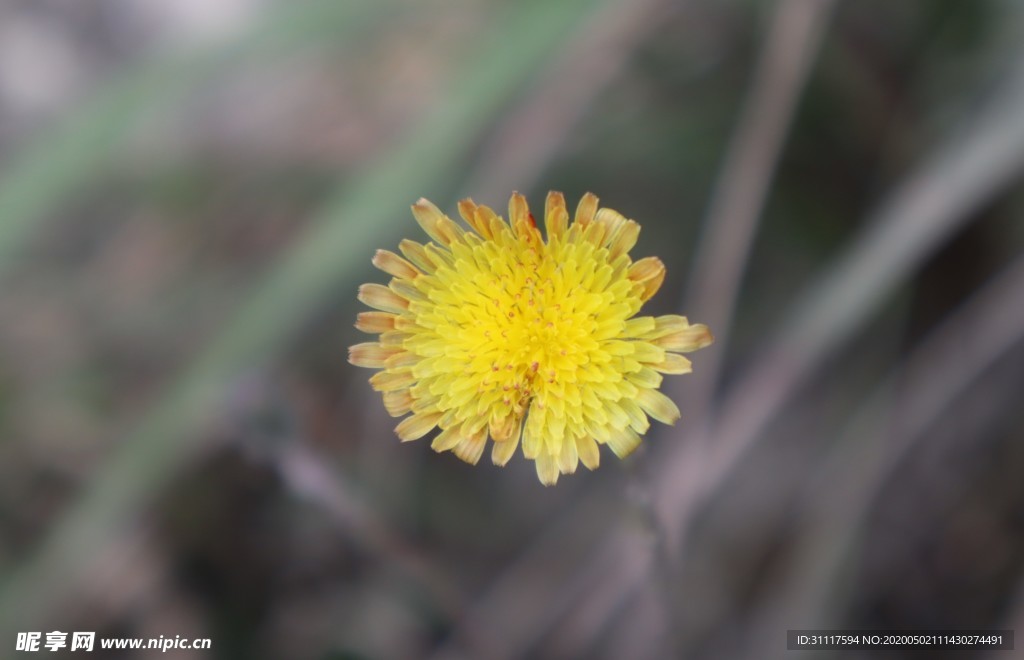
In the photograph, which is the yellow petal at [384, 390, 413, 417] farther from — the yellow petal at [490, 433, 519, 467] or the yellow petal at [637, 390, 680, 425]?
the yellow petal at [637, 390, 680, 425]

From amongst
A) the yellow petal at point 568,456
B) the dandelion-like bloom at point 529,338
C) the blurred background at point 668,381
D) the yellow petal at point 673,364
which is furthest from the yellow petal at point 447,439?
the blurred background at point 668,381

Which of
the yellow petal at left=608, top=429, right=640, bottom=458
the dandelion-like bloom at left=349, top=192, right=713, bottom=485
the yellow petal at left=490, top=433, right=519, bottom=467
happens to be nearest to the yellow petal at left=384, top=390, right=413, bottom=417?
the dandelion-like bloom at left=349, top=192, right=713, bottom=485

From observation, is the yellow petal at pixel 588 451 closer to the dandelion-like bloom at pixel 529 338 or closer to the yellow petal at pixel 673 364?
the dandelion-like bloom at pixel 529 338

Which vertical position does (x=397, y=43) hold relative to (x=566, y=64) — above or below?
above

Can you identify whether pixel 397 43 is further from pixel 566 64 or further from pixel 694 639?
pixel 694 639

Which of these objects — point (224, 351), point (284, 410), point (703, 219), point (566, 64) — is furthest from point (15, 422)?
point (703, 219)
